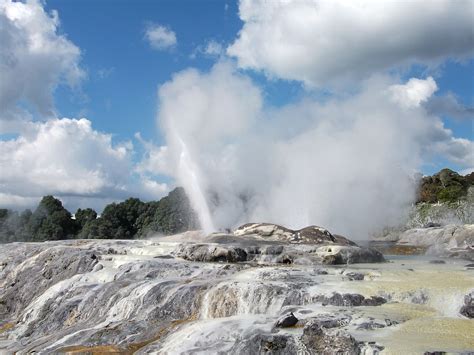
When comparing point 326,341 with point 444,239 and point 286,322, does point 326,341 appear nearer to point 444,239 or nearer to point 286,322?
point 286,322

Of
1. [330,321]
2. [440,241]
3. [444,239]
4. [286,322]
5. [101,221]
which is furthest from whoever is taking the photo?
[101,221]

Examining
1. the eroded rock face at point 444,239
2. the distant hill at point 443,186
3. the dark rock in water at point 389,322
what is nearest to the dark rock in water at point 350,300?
the dark rock in water at point 389,322

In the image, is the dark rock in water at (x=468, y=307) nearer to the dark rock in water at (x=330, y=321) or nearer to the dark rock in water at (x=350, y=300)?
the dark rock in water at (x=350, y=300)

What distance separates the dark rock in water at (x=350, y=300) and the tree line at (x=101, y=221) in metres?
59.8

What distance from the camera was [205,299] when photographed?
20.3 m

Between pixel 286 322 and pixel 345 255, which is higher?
pixel 345 255

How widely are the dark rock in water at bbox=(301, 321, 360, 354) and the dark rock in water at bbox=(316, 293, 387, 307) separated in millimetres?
3089

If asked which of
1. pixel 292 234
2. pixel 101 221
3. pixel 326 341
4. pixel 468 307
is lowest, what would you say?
pixel 326 341

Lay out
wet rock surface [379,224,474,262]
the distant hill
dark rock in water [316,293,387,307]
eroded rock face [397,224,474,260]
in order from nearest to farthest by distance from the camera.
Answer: dark rock in water [316,293,387,307], wet rock surface [379,224,474,262], eroded rock face [397,224,474,260], the distant hill

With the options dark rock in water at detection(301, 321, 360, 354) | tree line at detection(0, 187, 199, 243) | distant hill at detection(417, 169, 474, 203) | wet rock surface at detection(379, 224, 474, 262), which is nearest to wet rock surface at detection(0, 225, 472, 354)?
dark rock in water at detection(301, 321, 360, 354)

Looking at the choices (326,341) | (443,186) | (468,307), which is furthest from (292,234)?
(443,186)

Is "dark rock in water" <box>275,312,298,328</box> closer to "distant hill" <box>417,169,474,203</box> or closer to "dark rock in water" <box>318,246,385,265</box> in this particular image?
"dark rock in water" <box>318,246,385,265</box>

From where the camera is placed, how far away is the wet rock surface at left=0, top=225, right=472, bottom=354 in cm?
1577

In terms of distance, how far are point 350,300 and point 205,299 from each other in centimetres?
576
